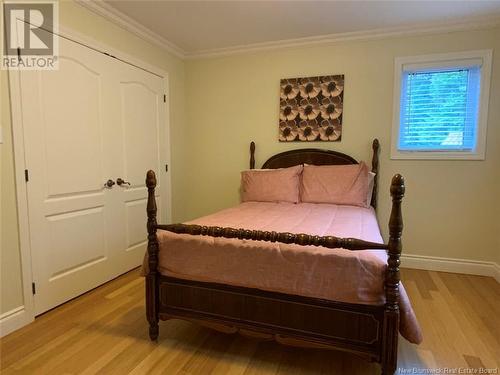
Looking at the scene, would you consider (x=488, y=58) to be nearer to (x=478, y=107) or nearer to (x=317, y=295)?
(x=478, y=107)

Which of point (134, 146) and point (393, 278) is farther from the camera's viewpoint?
point (134, 146)

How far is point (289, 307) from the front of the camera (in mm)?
1598

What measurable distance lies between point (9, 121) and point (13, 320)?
1282 mm

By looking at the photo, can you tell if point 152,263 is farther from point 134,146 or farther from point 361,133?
point 361,133

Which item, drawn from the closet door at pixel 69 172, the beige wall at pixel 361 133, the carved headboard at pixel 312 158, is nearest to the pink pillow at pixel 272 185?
the carved headboard at pixel 312 158

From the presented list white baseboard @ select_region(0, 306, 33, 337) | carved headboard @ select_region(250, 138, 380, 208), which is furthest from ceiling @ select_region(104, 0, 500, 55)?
white baseboard @ select_region(0, 306, 33, 337)

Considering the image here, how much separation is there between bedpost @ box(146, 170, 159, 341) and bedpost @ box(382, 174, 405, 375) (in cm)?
128

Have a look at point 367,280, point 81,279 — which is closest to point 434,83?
point 367,280

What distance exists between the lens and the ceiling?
2.54m

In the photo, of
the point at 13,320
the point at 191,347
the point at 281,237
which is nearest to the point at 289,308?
the point at 281,237

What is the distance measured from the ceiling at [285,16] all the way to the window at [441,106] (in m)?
0.38

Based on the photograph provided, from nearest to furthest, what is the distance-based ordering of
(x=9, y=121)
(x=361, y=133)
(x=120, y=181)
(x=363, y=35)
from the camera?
(x=9, y=121) < (x=120, y=181) < (x=363, y=35) < (x=361, y=133)

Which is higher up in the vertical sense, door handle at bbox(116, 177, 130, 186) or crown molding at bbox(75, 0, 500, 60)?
crown molding at bbox(75, 0, 500, 60)

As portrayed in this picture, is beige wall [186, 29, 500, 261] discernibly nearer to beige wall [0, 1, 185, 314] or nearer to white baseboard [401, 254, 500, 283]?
Result: white baseboard [401, 254, 500, 283]
